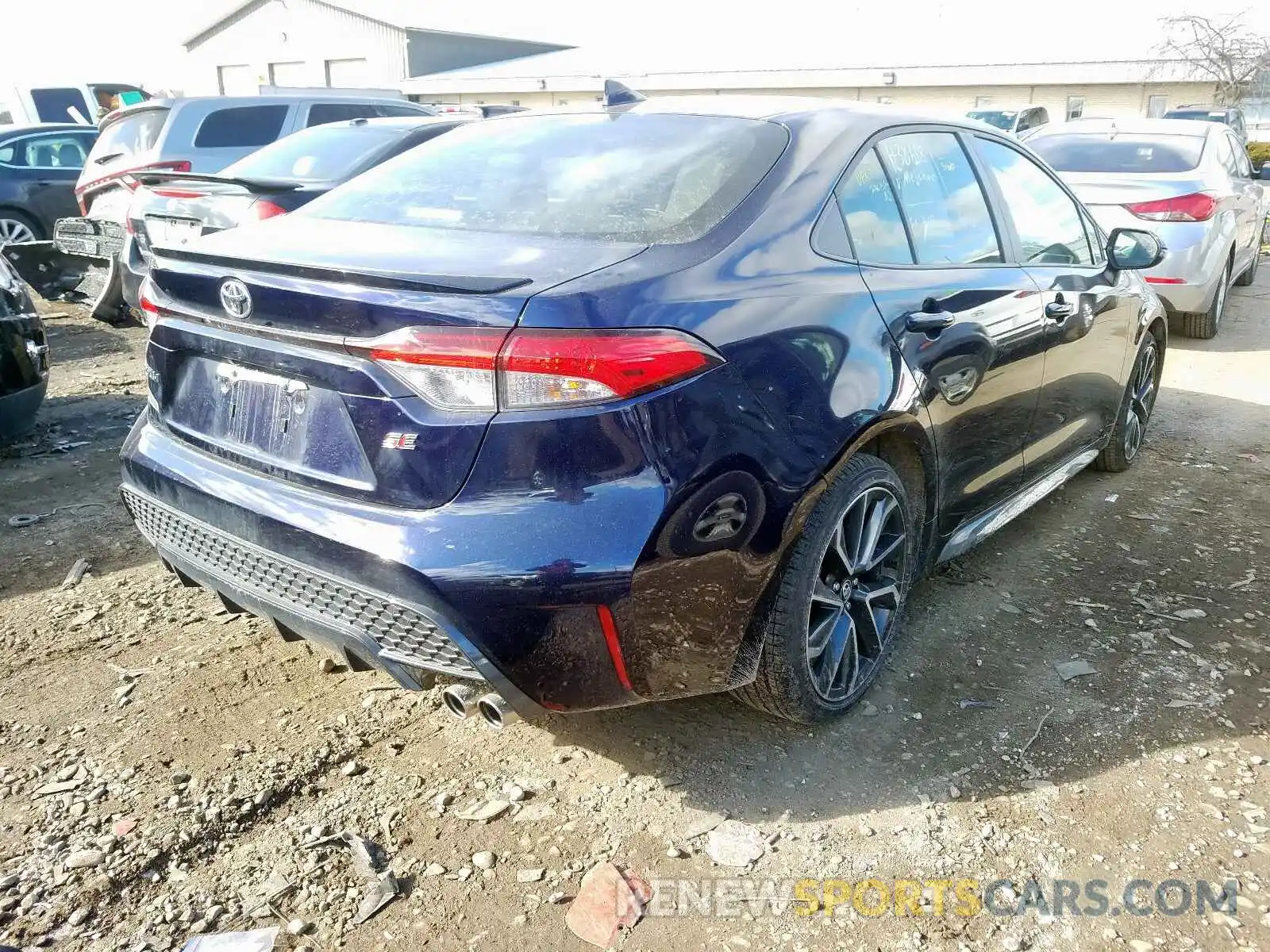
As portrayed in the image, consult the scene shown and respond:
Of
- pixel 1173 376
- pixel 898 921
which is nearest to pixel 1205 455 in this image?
pixel 1173 376

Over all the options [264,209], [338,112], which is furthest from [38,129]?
[264,209]

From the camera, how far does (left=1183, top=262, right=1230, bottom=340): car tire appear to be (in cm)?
797

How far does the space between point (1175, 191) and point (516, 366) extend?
7.08 metres

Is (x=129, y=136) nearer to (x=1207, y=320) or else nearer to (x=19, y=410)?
(x=19, y=410)

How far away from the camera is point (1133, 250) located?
13.7 feet

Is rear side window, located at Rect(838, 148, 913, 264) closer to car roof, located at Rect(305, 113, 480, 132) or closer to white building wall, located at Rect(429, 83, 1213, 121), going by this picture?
car roof, located at Rect(305, 113, 480, 132)

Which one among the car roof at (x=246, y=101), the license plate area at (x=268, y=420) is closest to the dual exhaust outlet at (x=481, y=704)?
the license plate area at (x=268, y=420)

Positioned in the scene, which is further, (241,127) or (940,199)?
(241,127)

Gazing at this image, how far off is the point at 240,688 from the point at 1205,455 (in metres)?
4.78

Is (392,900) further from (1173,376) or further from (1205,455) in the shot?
(1173,376)

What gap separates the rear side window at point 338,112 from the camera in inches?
383

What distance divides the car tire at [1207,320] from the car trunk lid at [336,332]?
7.14 meters

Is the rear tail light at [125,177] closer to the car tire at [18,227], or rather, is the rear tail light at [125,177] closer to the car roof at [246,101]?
the car roof at [246,101]

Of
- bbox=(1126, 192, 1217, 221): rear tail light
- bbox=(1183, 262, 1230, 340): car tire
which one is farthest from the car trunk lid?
bbox=(1183, 262, 1230, 340): car tire
